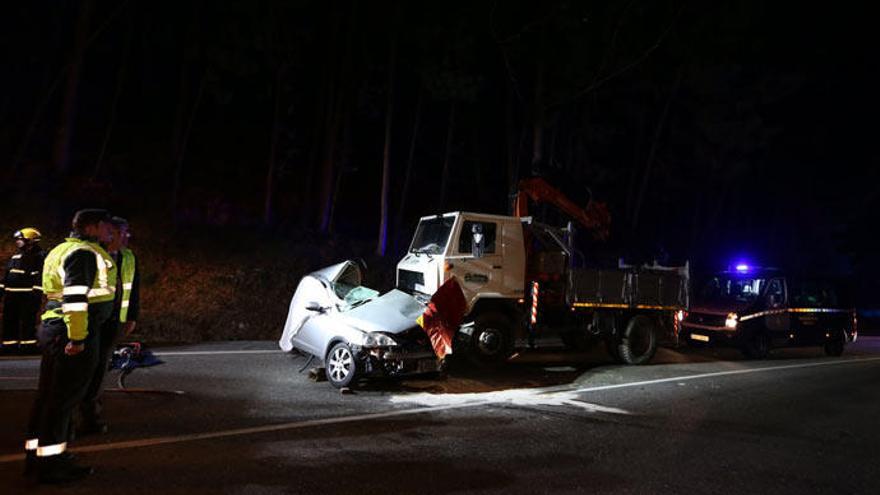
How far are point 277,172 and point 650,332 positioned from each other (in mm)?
16467

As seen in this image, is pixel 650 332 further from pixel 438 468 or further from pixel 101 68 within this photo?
pixel 101 68

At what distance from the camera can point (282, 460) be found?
5.34 meters

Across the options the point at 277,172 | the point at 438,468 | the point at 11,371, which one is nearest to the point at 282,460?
the point at 438,468

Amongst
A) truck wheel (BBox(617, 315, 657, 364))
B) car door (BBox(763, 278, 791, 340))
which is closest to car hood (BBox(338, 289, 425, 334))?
truck wheel (BBox(617, 315, 657, 364))

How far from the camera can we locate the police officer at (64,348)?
4605mm

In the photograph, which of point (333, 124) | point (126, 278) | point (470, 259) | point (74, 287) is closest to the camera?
point (74, 287)

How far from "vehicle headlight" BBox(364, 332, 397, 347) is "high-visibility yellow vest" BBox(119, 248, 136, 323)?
301 centimetres

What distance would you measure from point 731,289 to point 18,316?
1492 cm

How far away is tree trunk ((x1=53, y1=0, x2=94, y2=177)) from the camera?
17891 mm

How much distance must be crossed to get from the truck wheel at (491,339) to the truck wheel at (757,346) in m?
6.70

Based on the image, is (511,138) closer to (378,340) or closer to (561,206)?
(561,206)

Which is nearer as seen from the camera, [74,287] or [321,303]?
[74,287]

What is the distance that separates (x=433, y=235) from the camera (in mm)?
10961

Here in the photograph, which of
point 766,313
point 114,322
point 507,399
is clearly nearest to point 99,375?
point 114,322
